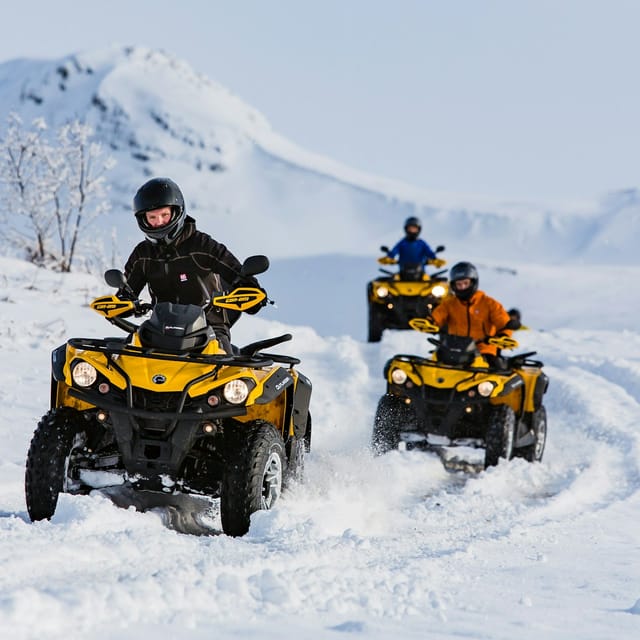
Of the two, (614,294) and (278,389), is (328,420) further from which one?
(614,294)

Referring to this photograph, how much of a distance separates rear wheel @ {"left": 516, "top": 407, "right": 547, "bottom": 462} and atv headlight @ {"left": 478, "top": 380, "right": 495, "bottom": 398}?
0.68 meters

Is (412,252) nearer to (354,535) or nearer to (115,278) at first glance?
(115,278)

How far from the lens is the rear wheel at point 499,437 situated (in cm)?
818

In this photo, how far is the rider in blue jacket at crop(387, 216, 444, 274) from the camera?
717 inches

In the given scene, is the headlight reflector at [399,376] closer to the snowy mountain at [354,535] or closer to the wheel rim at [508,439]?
the snowy mountain at [354,535]

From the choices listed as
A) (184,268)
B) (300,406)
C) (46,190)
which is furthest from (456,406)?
(46,190)

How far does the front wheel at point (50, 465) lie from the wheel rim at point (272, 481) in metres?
0.97

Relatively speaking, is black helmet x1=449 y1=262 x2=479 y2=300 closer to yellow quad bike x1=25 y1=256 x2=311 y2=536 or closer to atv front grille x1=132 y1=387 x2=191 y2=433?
yellow quad bike x1=25 y1=256 x2=311 y2=536

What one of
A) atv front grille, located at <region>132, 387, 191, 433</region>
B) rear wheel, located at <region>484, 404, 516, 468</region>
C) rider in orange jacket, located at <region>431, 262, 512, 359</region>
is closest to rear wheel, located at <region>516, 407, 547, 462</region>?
rear wheel, located at <region>484, 404, 516, 468</region>

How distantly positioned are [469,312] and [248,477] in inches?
223

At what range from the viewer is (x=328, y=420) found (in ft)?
35.6

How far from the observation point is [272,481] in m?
5.16

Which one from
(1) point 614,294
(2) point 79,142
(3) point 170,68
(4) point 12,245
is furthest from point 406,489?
(3) point 170,68

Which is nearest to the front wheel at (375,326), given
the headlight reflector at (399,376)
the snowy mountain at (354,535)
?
the snowy mountain at (354,535)
